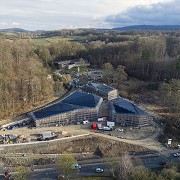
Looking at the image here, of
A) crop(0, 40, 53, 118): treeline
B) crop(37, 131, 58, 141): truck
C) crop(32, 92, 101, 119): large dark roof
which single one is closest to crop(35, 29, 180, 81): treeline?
crop(32, 92, 101, 119): large dark roof

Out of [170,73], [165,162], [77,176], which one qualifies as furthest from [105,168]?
[170,73]

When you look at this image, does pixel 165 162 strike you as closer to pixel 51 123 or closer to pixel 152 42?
pixel 51 123

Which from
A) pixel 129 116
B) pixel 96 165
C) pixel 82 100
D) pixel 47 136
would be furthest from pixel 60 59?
pixel 96 165

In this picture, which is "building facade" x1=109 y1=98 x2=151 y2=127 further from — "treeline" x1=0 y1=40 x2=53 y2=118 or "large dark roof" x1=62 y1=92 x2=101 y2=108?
"treeline" x1=0 y1=40 x2=53 y2=118

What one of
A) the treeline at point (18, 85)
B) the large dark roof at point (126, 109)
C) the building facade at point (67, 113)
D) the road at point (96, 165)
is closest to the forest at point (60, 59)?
the treeline at point (18, 85)

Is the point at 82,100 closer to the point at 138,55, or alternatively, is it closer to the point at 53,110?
the point at 53,110

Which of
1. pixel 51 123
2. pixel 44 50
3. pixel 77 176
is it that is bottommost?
pixel 77 176
